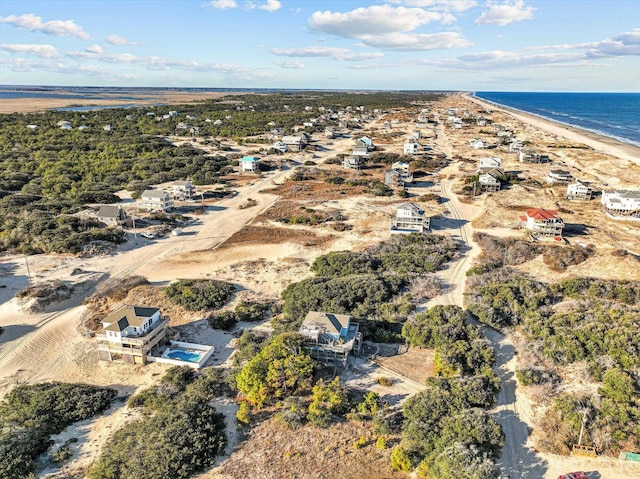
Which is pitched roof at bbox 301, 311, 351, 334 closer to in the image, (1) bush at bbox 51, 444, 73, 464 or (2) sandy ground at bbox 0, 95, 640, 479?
(2) sandy ground at bbox 0, 95, 640, 479

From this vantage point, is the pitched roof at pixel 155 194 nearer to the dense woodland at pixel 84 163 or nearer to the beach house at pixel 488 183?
the dense woodland at pixel 84 163

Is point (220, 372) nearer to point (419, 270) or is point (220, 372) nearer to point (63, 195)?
point (419, 270)

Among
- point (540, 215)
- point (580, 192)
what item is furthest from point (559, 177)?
point (540, 215)

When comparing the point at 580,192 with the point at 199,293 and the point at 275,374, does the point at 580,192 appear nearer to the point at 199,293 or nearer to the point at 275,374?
the point at 199,293

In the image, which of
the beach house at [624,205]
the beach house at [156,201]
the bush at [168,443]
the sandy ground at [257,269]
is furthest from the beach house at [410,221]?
the bush at [168,443]

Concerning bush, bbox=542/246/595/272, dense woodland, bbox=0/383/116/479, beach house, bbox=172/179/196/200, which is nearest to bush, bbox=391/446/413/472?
dense woodland, bbox=0/383/116/479
